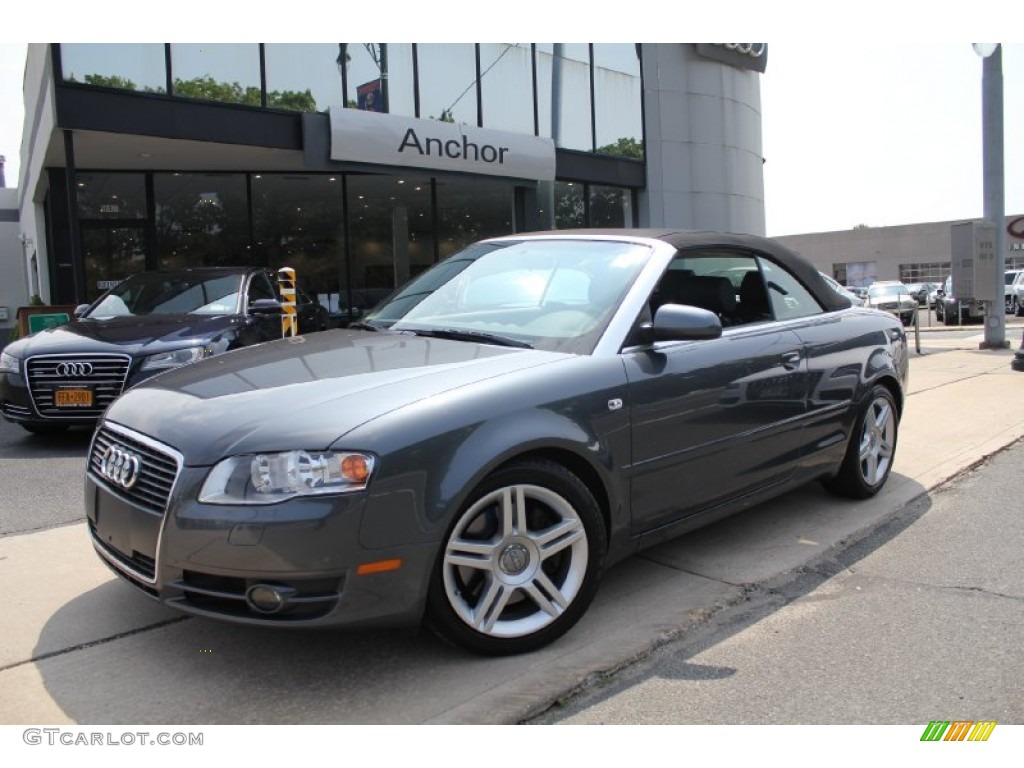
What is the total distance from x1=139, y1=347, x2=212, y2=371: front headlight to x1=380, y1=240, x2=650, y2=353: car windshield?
130 inches

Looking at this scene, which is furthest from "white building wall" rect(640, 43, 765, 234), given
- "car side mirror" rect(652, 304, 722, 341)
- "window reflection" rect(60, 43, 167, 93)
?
"car side mirror" rect(652, 304, 722, 341)

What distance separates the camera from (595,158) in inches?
734

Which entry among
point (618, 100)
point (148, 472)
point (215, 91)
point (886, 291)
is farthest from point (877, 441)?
point (886, 291)

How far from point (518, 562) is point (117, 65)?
463 inches

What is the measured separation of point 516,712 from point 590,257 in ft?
7.12

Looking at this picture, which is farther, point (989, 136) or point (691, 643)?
point (989, 136)

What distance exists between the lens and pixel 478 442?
9.55 ft

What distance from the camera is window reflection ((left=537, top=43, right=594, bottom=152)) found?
702 inches

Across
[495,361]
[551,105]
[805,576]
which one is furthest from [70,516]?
[551,105]

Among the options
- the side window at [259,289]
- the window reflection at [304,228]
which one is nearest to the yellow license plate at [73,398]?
the side window at [259,289]

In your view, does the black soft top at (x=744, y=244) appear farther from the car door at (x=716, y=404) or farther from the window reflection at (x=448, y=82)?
the window reflection at (x=448, y=82)

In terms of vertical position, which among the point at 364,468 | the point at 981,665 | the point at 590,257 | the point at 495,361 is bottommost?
the point at 981,665

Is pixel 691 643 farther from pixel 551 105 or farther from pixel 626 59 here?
pixel 626 59

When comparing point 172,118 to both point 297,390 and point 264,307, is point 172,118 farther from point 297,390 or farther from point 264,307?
point 297,390
